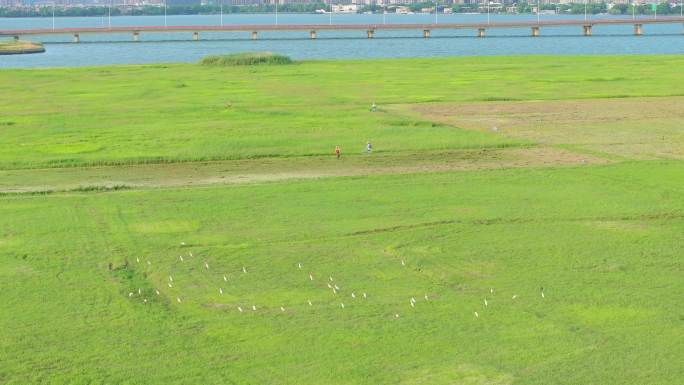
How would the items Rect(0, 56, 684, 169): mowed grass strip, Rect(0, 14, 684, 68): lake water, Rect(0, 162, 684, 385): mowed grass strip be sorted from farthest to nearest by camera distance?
Rect(0, 14, 684, 68): lake water, Rect(0, 56, 684, 169): mowed grass strip, Rect(0, 162, 684, 385): mowed grass strip

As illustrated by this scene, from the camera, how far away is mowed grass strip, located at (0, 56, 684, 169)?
41281 millimetres

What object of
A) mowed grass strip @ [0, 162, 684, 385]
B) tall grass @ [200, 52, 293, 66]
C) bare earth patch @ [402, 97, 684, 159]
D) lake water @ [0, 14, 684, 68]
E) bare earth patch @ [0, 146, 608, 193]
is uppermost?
lake water @ [0, 14, 684, 68]

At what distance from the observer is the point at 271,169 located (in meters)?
36.9

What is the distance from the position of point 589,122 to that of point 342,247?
82.5 ft

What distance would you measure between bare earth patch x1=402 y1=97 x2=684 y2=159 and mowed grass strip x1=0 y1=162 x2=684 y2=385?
796 cm

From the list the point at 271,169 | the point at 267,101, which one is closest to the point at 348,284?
the point at 271,169

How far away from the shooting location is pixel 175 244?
25.9 metres

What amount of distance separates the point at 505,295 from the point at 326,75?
5871 cm

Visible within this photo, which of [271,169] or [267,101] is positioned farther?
[267,101]

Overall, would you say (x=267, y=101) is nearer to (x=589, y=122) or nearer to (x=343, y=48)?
(x=589, y=122)

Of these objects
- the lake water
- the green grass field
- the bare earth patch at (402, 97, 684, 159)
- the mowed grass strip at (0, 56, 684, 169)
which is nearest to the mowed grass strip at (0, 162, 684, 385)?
the green grass field

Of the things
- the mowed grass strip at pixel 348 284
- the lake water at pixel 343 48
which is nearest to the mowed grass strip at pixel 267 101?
the mowed grass strip at pixel 348 284

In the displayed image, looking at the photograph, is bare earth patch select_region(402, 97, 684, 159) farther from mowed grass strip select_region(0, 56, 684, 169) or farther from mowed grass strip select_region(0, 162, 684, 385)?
mowed grass strip select_region(0, 162, 684, 385)

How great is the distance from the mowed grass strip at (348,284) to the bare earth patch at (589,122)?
7.96 m
